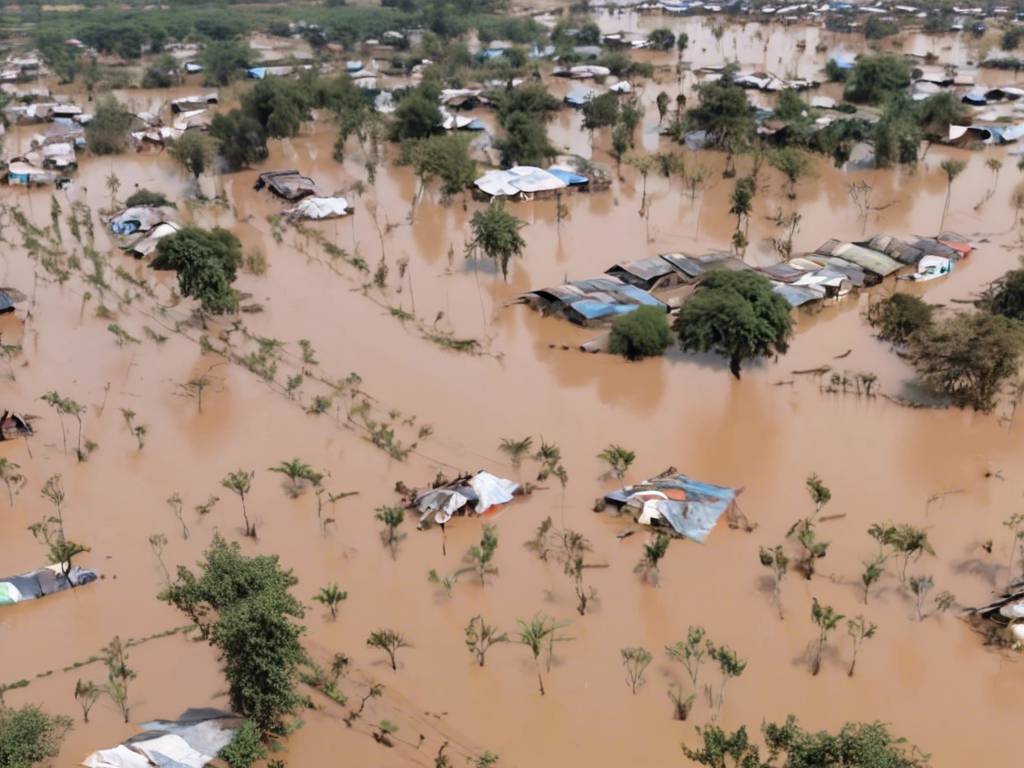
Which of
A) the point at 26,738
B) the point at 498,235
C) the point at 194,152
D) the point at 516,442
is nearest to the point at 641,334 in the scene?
the point at 516,442

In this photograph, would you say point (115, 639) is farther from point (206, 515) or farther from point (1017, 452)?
point (1017, 452)

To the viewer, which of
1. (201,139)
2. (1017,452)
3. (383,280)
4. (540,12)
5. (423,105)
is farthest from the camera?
(540,12)

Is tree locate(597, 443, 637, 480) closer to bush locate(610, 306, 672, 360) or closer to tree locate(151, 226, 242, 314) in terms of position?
bush locate(610, 306, 672, 360)

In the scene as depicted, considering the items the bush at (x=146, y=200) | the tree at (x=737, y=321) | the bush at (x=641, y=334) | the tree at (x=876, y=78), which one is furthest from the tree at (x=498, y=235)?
the tree at (x=876, y=78)

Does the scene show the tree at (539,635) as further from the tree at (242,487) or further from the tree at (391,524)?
the tree at (242,487)

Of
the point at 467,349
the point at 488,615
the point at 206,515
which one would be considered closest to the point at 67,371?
the point at 206,515

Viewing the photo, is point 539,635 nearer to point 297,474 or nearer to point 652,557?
point 652,557

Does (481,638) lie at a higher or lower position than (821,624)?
lower
